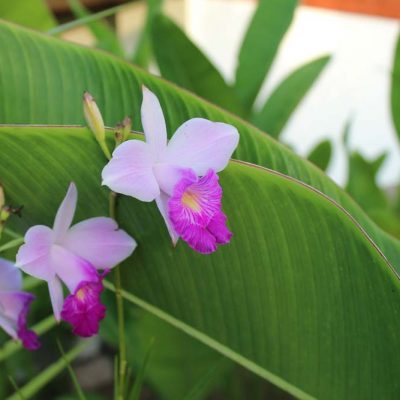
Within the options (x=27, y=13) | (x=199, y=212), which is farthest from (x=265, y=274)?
(x=27, y=13)

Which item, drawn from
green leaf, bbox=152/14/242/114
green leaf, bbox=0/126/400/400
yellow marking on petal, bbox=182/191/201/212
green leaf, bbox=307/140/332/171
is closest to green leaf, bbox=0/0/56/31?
green leaf, bbox=152/14/242/114

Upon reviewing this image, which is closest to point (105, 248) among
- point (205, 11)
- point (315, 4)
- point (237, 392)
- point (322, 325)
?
point (322, 325)

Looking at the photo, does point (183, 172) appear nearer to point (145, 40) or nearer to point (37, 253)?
point (37, 253)

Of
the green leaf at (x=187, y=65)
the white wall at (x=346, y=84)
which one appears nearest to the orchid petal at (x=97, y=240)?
the green leaf at (x=187, y=65)

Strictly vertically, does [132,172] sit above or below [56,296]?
above

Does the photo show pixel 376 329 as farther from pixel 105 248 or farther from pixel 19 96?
pixel 19 96

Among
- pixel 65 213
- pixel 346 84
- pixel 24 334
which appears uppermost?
pixel 65 213
